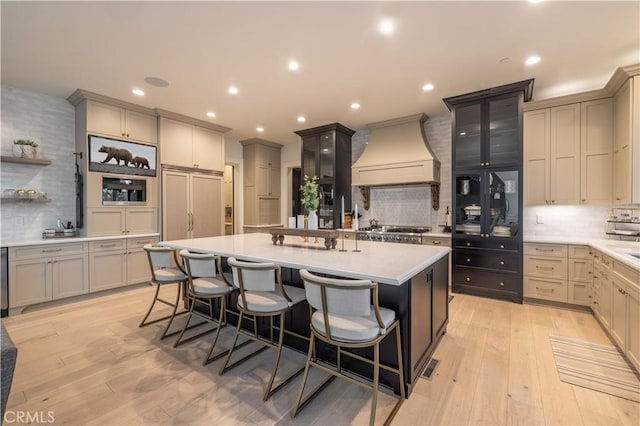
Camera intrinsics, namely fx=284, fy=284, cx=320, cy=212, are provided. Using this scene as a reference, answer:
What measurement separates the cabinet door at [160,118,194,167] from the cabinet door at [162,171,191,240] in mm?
235

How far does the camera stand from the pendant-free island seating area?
5.51 feet

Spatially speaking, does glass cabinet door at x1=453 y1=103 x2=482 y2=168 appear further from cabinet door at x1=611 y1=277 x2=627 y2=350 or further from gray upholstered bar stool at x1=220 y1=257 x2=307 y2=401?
gray upholstered bar stool at x1=220 y1=257 x2=307 y2=401

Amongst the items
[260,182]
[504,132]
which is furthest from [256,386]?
[260,182]

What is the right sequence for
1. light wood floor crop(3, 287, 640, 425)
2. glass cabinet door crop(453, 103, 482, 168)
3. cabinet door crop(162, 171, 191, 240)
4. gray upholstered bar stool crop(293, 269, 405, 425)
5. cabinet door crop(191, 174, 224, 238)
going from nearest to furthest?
gray upholstered bar stool crop(293, 269, 405, 425) → light wood floor crop(3, 287, 640, 425) → glass cabinet door crop(453, 103, 482, 168) → cabinet door crop(162, 171, 191, 240) → cabinet door crop(191, 174, 224, 238)

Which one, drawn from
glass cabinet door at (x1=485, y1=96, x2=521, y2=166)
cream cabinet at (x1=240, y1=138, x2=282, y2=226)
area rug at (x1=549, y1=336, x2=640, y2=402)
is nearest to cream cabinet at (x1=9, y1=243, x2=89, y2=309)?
cream cabinet at (x1=240, y1=138, x2=282, y2=226)

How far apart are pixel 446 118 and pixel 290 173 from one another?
12.6ft

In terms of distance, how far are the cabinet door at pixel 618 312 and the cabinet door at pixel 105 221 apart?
6.04 m

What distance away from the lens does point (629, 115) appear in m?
3.08

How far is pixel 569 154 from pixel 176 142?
19.7ft

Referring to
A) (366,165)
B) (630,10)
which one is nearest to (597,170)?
(630,10)

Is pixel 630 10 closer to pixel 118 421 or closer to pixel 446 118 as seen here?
pixel 446 118

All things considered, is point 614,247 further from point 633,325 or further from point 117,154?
point 117,154

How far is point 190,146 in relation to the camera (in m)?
5.26

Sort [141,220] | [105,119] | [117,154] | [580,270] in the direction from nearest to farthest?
[580,270], [105,119], [117,154], [141,220]
